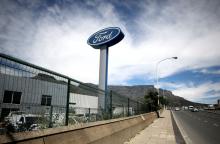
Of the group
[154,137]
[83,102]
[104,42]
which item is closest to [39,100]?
[83,102]

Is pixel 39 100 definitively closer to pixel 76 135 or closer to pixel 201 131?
pixel 76 135

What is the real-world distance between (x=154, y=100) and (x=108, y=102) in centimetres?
2543

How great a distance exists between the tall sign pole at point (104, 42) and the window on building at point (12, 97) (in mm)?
15623

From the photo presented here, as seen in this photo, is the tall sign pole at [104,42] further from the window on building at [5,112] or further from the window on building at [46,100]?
the window on building at [5,112]

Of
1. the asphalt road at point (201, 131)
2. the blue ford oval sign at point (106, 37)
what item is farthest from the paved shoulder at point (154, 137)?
the blue ford oval sign at point (106, 37)

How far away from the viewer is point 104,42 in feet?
68.0

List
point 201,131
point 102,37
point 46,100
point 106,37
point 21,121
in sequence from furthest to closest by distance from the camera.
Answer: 1. point 102,37
2. point 106,37
3. point 201,131
4. point 46,100
5. point 21,121

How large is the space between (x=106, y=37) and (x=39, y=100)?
678 inches

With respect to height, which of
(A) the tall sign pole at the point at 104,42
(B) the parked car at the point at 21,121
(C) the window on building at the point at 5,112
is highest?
(A) the tall sign pole at the point at 104,42

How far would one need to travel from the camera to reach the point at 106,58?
20516 mm

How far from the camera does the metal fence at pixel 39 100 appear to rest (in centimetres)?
367

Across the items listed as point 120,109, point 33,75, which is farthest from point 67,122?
point 120,109

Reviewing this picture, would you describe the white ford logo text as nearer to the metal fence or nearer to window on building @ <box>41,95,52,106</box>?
the metal fence

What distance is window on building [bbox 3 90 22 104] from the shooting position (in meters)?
3.56
